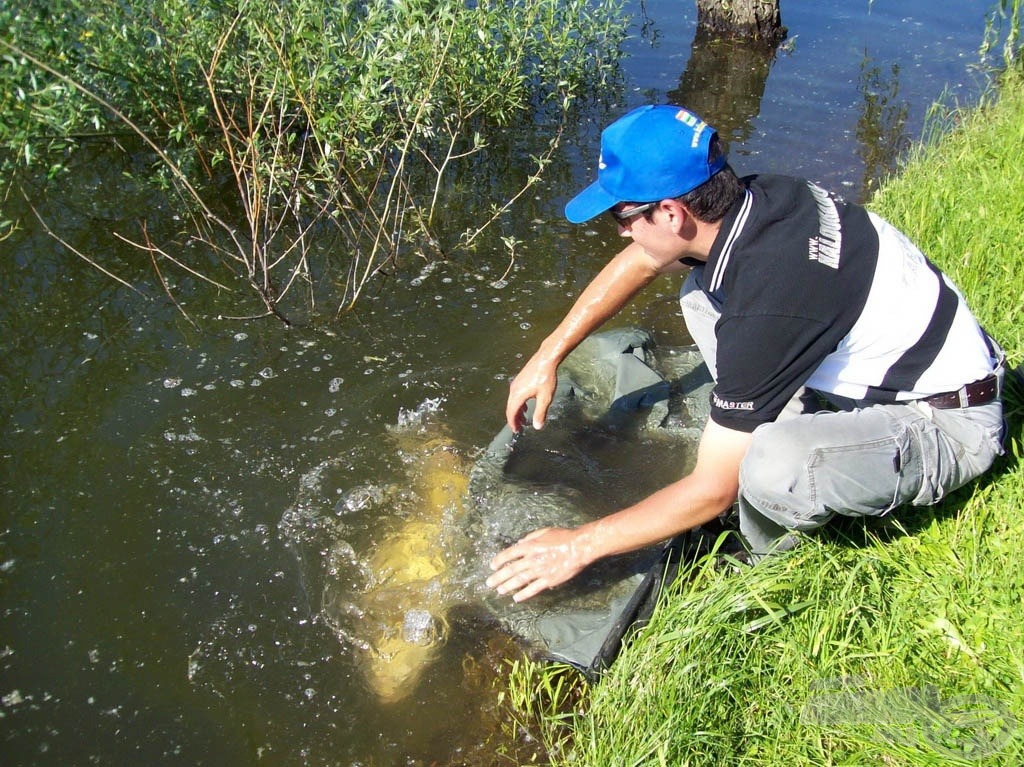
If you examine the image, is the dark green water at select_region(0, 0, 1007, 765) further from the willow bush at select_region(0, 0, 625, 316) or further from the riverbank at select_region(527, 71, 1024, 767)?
the riverbank at select_region(527, 71, 1024, 767)

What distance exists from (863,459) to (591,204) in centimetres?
106

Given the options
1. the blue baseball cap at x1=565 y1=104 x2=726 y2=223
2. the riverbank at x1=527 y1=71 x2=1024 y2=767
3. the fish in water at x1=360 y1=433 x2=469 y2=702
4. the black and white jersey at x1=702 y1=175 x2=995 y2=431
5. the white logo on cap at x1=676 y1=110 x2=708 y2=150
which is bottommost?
the fish in water at x1=360 y1=433 x2=469 y2=702

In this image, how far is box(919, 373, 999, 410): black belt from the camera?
8.13ft

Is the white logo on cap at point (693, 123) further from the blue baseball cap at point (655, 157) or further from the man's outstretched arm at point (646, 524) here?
the man's outstretched arm at point (646, 524)

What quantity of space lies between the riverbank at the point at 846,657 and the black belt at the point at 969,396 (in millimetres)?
340

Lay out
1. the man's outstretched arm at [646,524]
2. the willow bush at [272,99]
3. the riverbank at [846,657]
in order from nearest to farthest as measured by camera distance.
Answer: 1. the riverbank at [846,657]
2. the man's outstretched arm at [646,524]
3. the willow bush at [272,99]

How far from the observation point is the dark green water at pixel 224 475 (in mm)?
2752

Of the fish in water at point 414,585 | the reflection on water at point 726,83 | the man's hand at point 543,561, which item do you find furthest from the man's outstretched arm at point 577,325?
the reflection on water at point 726,83

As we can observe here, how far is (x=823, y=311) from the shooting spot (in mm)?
2262

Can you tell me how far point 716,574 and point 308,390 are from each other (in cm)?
223

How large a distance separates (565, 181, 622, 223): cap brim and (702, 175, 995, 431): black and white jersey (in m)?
0.33

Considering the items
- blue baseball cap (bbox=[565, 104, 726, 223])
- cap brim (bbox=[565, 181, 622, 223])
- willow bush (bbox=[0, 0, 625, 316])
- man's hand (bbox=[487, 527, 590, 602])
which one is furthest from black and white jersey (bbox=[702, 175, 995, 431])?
willow bush (bbox=[0, 0, 625, 316])

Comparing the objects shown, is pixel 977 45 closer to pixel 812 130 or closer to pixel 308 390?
pixel 812 130

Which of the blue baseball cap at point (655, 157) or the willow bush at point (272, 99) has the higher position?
the blue baseball cap at point (655, 157)
